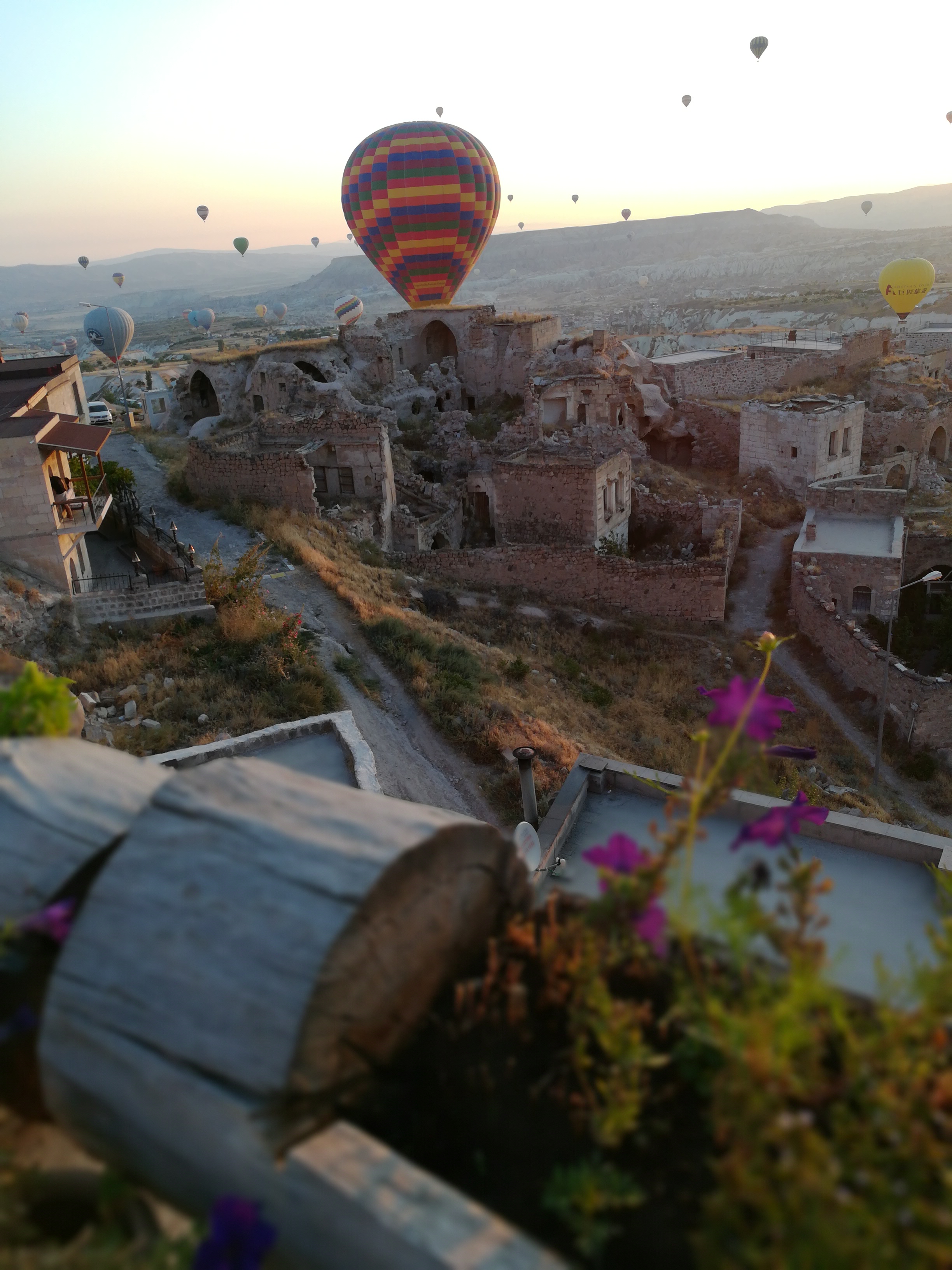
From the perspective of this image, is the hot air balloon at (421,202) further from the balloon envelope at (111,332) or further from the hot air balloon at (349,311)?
the balloon envelope at (111,332)

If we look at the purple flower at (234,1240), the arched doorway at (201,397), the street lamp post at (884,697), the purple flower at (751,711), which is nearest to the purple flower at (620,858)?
the purple flower at (751,711)

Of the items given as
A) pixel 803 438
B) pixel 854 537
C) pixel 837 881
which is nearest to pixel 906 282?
pixel 803 438

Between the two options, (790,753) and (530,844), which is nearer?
(790,753)

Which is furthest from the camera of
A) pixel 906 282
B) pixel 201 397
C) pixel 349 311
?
pixel 349 311

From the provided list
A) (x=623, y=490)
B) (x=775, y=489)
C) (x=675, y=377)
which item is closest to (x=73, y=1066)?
(x=623, y=490)

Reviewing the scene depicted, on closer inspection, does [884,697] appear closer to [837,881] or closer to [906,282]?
[837,881]
